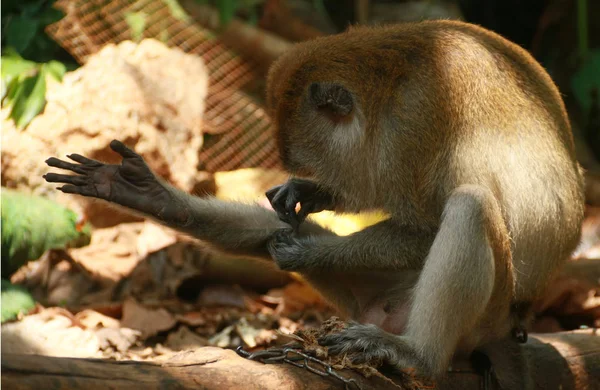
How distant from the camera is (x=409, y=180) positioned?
491 centimetres

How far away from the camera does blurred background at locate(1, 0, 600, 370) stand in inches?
287

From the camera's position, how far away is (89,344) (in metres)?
6.56

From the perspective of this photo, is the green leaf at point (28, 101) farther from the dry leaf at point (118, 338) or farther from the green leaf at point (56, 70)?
the dry leaf at point (118, 338)

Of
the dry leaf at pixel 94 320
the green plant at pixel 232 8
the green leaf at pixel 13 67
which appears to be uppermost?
the green plant at pixel 232 8

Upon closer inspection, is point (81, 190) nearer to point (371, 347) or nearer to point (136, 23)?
point (371, 347)

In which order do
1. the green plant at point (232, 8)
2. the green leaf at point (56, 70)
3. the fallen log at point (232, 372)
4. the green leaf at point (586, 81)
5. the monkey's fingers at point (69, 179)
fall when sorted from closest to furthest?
the fallen log at point (232, 372) → the monkey's fingers at point (69, 179) → the green leaf at point (56, 70) → the green plant at point (232, 8) → the green leaf at point (586, 81)

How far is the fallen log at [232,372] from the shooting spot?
3.20 m

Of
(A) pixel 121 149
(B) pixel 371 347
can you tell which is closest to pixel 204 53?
(A) pixel 121 149

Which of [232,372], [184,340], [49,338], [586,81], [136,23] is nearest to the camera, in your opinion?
[232,372]

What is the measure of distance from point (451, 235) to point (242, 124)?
6200 millimetres

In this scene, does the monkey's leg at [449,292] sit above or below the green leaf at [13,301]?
above

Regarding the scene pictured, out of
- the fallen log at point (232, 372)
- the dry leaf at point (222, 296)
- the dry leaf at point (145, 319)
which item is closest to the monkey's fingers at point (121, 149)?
the fallen log at point (232, 372)

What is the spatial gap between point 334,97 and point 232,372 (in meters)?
1.98

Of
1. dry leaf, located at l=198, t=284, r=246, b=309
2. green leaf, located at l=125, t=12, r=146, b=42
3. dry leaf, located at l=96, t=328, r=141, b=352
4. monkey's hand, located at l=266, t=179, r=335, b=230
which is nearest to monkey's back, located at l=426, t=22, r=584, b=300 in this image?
monkey's hand, located at l=266, t=179, r=335, b=230
